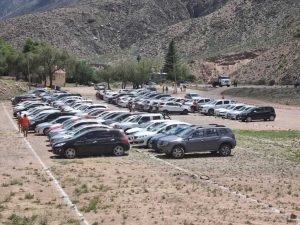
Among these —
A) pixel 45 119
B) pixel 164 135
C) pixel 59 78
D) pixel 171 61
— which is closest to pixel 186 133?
pixel 164 135

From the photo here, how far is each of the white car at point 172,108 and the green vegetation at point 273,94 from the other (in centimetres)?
1918

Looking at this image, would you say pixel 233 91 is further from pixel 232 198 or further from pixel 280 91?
pixel 232 198

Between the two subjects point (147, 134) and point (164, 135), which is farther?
point (147, 134)

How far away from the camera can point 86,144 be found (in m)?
28.3

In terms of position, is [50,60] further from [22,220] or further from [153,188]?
[22,220]

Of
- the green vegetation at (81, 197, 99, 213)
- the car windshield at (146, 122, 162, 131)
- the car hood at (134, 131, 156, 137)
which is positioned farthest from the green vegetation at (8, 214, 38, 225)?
the car windshield at (146, 122, 162, 131)

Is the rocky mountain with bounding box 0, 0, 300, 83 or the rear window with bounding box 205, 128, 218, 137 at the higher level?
the rocky mountain with bounding box 0, 0, 300, 83

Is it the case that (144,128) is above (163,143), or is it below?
above

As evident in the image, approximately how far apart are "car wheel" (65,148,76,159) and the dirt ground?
67 centimetres

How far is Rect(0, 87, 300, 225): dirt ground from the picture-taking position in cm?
1570

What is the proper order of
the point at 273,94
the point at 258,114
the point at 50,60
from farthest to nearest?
the point at 50,60 < the point at 273,94 < the point at 258,114

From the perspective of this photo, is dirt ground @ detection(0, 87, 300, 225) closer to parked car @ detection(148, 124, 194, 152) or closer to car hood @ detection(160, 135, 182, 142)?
parked car @ detection(148, 124, 194, 152)

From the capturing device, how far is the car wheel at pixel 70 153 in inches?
1103

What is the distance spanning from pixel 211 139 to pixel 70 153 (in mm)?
6477
